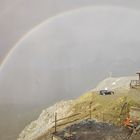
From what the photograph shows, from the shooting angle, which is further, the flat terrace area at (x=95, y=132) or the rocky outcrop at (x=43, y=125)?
the rocky outcrop at (x=43, y=125)

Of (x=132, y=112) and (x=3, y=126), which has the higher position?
(x=132, y=112)

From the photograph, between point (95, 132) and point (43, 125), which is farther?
point (43, 125)

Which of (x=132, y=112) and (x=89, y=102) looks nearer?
(x=132, y=112)

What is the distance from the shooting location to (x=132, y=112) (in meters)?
29.5

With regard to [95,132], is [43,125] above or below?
below

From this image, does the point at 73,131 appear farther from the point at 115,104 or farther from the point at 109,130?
the point at 115,104

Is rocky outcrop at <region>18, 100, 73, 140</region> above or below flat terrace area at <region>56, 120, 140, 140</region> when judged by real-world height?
below

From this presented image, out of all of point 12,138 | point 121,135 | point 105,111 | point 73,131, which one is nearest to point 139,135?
point 121,135

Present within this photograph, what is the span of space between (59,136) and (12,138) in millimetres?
45506

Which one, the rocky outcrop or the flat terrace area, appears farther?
the rocky outcrop

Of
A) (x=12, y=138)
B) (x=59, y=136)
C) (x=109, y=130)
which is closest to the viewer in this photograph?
(x=59, y=136)

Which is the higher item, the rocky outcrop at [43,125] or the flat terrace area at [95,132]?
the flat terrace area at [95,132]

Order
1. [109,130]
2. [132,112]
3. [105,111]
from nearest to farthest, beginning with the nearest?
[109,130], [132,112], [105,111]

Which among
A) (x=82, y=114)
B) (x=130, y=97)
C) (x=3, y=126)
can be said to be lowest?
(x=3, y=126)
